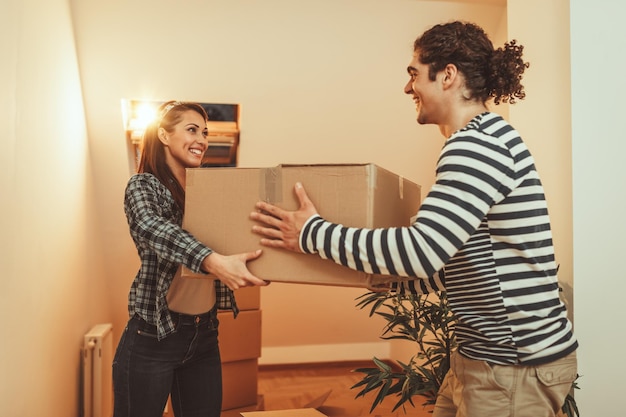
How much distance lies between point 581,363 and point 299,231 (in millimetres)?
1180

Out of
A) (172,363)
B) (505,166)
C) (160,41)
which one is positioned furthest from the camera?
(160,41)

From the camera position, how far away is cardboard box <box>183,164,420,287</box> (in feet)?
3.43

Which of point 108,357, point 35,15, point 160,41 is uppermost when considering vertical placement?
point 160,41

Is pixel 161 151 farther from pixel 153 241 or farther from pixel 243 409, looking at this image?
pixel 243 409

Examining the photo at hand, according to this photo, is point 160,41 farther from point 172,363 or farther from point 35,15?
point 172,363

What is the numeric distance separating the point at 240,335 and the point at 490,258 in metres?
2.15

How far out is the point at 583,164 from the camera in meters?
1.71

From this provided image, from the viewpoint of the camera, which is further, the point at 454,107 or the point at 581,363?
the point at 581,363

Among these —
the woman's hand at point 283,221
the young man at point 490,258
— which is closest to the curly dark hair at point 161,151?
the woman's hand at point 283,221

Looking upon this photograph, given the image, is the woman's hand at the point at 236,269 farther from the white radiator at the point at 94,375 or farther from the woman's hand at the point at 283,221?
the white radiator at the point at 94,375

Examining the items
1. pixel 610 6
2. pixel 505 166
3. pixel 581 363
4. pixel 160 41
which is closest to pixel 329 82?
pixel 160 41

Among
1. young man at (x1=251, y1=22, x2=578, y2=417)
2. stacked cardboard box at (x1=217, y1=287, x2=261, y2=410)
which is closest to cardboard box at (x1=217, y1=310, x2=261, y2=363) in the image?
stacked cardboard box at (x1=217, y1=287, x2=261, y2=410)

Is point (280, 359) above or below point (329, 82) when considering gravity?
below

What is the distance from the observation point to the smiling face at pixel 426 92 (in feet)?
3.61
